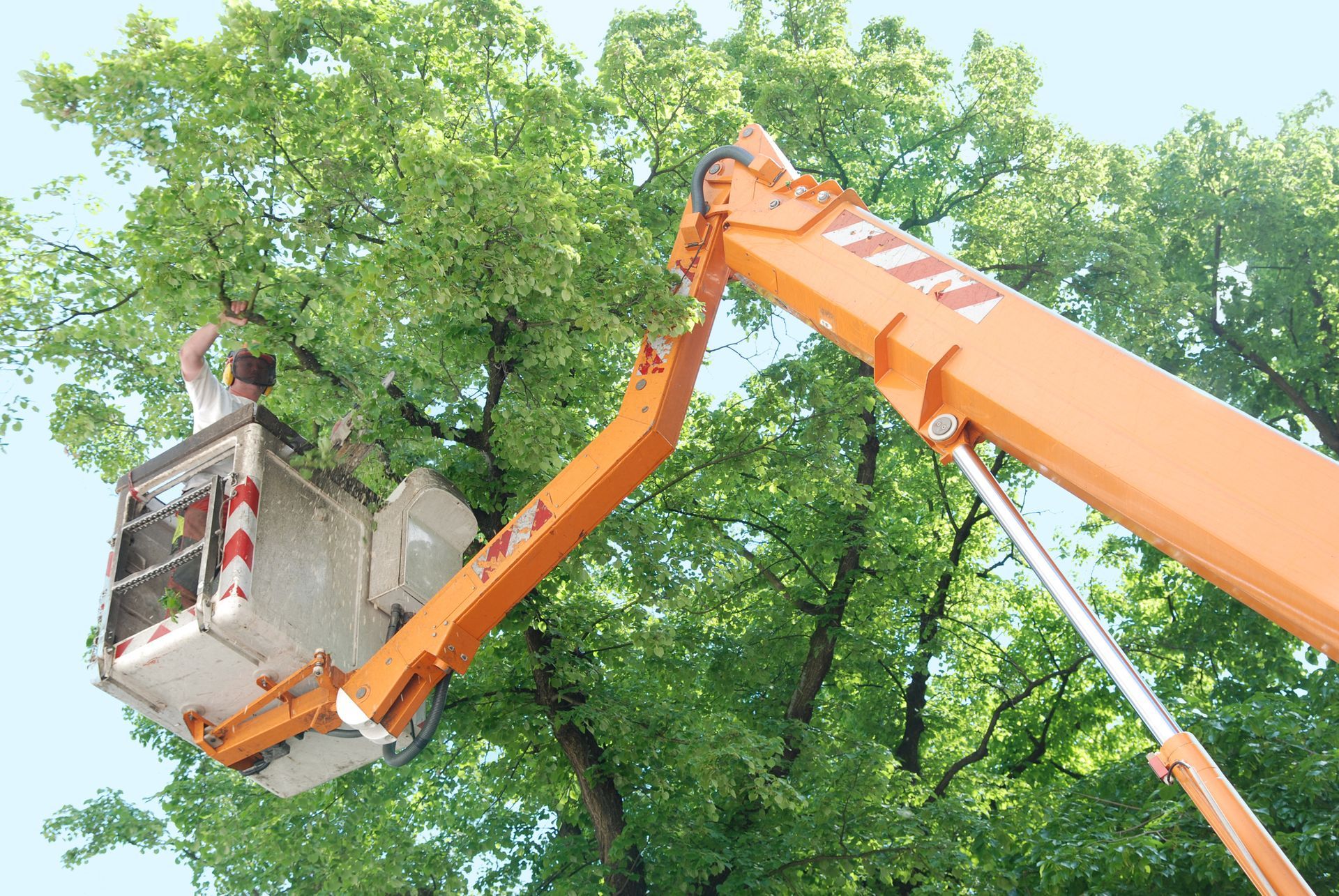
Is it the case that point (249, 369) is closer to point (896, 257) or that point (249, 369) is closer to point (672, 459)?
point (896, 257)

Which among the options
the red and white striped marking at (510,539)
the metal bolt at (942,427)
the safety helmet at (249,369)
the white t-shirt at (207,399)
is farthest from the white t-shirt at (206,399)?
the metal bolt at (942,427)

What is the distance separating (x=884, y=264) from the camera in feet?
16.5

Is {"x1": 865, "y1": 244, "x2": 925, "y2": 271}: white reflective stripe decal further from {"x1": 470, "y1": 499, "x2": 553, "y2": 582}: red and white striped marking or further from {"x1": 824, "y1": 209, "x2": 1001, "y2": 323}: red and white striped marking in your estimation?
{"x1": 470, "y1": 499, "x2": 553, "y2": 582}: red and white striped marking

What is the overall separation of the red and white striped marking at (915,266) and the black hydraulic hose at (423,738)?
3.13 meters

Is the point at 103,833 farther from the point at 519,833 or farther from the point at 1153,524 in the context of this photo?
the point at 1153,524

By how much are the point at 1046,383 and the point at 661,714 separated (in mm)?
6477

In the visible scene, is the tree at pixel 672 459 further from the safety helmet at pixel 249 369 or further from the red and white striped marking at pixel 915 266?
the red and white striped marking at pixel 915 266

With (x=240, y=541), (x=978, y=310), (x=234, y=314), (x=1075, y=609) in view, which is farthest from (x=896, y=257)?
(x=234, y=314)

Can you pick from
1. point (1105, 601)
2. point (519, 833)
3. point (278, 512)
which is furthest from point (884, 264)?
point (1105, 601)

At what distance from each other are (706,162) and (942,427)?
2361 mm

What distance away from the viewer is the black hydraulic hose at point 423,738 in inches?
253

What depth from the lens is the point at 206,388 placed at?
694 cm

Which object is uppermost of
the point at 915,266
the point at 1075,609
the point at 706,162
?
the point at 706,162

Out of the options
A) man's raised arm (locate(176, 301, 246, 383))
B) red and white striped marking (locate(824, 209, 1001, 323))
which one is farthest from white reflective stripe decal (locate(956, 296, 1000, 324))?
man's raised arm (locate(176, 301, 246, 383))
